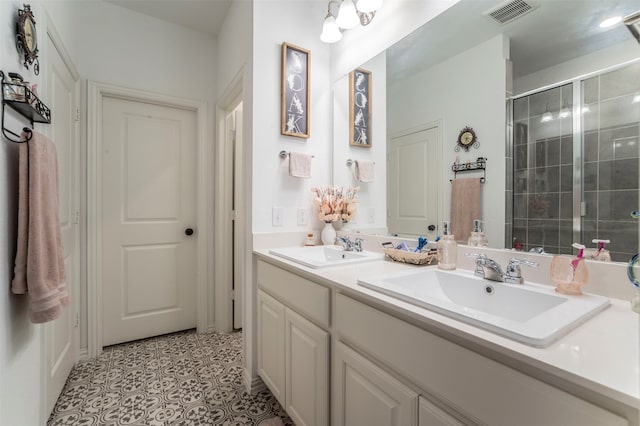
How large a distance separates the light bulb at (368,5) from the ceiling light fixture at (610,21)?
3.40 feet

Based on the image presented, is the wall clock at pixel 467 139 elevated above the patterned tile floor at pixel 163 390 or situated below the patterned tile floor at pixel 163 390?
above

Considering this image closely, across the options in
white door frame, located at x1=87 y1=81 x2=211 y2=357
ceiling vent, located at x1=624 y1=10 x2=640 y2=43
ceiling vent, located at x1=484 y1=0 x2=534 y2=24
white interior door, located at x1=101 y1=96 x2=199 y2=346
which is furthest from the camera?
white interior door, located at x1=101 y1=96 x2=199 y2=346

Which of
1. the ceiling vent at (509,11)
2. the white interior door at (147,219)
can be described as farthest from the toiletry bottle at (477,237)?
the white interior door at (147,219)

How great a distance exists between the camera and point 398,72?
5.37 ft

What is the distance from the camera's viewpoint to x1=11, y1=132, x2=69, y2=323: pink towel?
3.45 feet

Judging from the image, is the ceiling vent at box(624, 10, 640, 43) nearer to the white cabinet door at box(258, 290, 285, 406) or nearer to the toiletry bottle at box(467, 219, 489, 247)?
the toiletry bottle at box(467, 219, 489, 247)

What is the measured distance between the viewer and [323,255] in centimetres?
178

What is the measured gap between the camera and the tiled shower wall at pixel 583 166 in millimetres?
848

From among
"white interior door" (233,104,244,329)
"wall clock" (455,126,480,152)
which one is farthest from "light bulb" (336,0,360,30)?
"white interior door" (233,104,244,329)

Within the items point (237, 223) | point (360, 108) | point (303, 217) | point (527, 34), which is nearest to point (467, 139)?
point (527, 34)

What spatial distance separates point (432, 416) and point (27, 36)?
1882 mm

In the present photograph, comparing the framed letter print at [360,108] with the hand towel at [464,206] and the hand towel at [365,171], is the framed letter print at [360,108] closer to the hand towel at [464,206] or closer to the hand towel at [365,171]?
the hand towel at [365,171]

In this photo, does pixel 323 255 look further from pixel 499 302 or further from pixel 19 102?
pixel 19 102

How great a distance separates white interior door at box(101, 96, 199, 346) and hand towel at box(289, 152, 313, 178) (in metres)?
1.21
